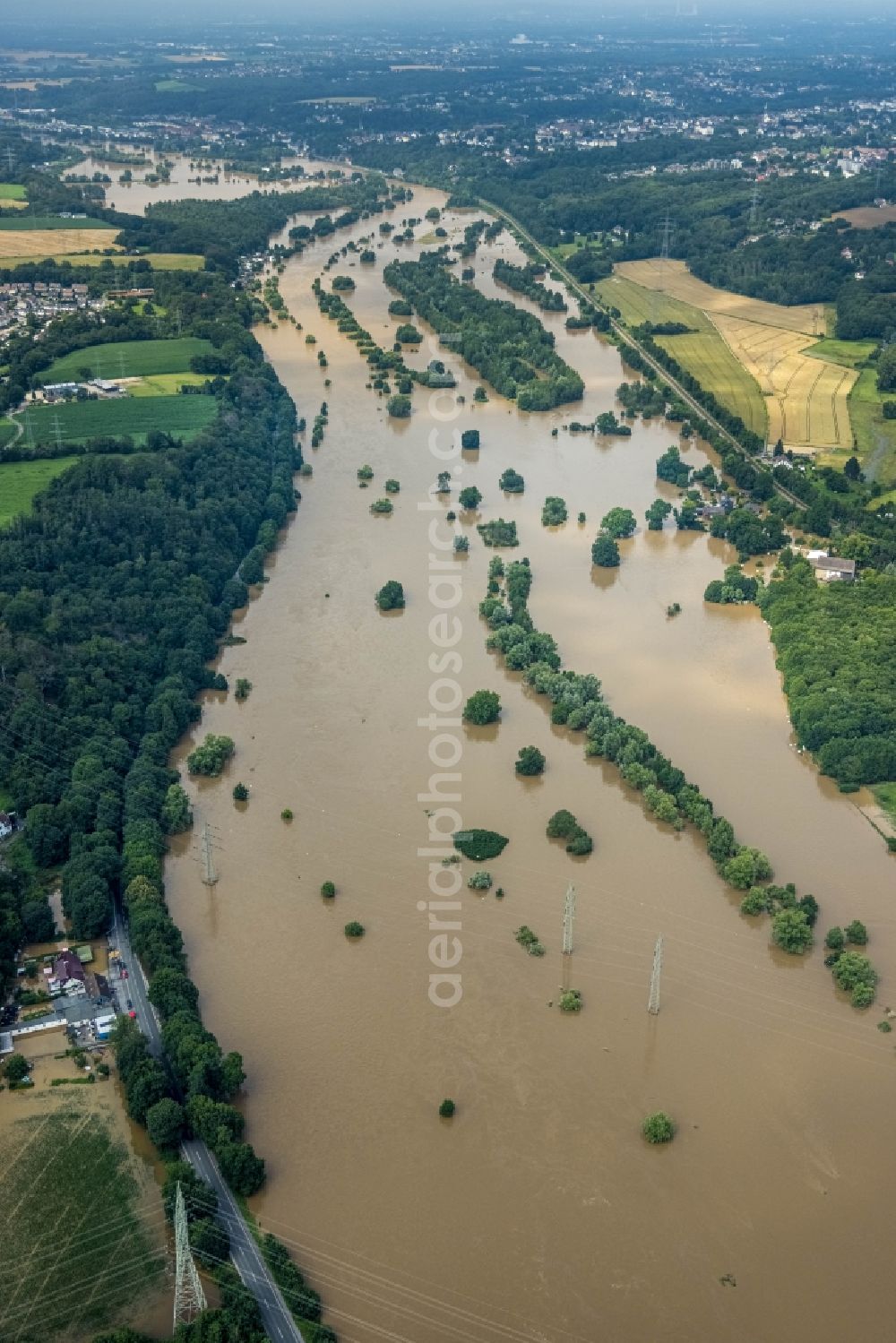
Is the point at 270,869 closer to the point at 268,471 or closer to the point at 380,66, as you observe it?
the point at 268,471

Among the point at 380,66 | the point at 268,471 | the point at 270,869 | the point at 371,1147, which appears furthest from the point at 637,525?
the point at 380,66

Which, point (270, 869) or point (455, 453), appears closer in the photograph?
point (270, 869)

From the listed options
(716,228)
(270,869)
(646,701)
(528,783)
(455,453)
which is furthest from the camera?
(716,228)

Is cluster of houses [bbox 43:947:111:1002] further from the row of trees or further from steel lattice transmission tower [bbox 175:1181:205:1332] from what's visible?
the row of trees

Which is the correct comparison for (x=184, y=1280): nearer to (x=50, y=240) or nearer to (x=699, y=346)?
(x=699, y=346)

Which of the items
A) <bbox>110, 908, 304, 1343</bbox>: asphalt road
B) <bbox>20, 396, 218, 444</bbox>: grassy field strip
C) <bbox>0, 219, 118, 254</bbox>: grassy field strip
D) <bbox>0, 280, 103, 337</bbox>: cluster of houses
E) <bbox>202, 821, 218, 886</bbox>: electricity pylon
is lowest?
<bbox>110, 908, 304, 1343</bbox>: asphalt road

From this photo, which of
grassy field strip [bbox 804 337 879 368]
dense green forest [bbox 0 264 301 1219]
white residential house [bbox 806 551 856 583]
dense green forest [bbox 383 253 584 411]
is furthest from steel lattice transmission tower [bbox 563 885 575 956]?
grassy field strip [bbox 804 337 879 368]

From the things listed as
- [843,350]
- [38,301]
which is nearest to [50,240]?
[38,301]
